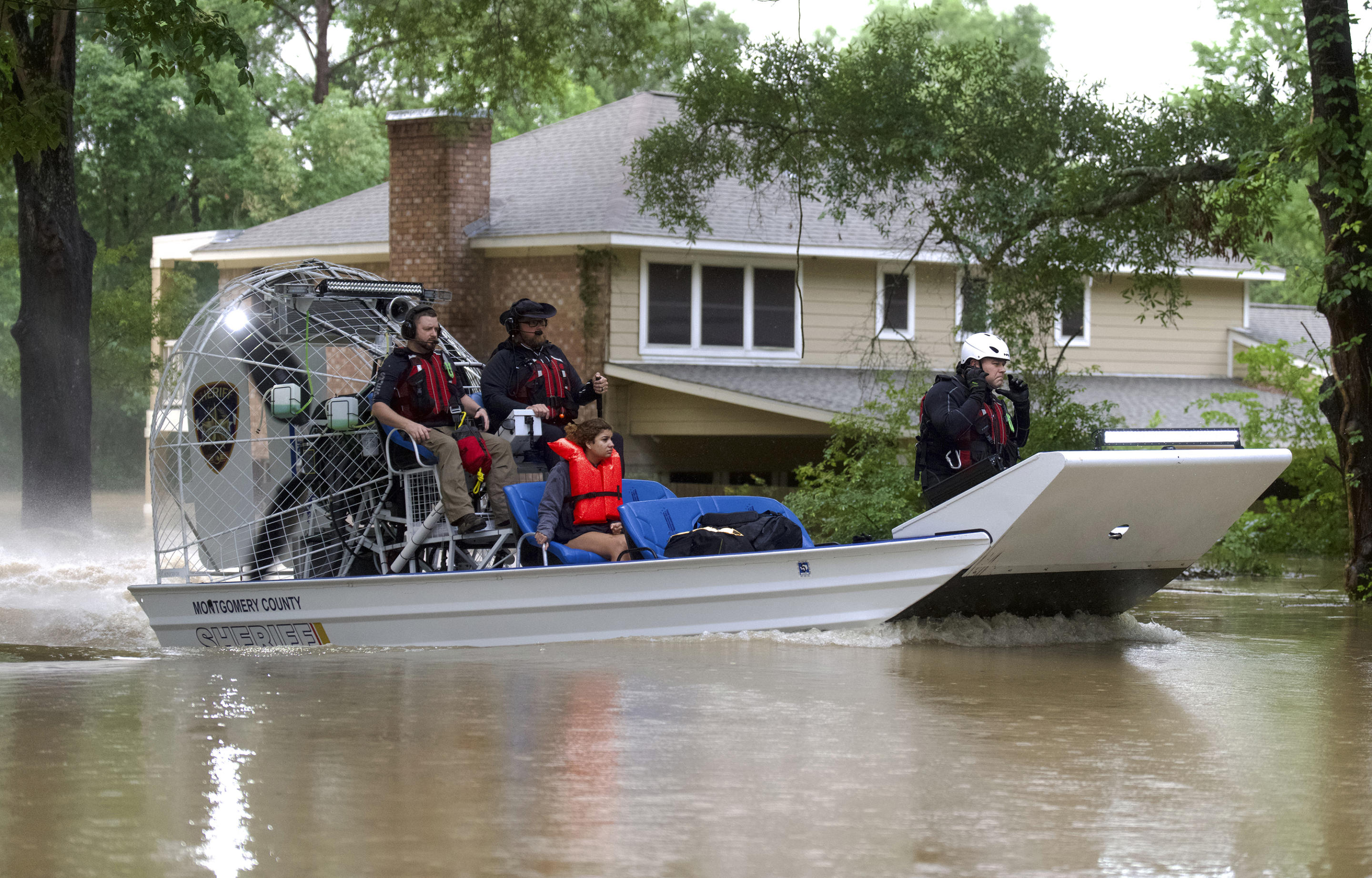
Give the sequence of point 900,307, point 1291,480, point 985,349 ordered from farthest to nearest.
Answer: point 900,307, point 1291,480, point 985,349

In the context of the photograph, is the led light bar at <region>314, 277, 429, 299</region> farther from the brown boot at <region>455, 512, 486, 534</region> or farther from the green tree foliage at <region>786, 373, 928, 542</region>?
the green tree foliage at <region>786, 373, 928, 542</region>

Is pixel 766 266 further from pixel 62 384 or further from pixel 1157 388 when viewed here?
pixel 62 384

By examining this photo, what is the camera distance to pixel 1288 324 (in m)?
31.0

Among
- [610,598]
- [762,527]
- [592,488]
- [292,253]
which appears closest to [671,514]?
[592,488]

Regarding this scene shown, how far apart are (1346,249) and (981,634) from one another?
19.1ft

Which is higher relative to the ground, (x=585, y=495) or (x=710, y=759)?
(x=585, y=495)

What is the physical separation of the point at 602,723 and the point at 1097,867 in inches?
113

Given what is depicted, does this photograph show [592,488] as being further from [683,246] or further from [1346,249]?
[683,246]

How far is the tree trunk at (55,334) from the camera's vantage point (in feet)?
61.5

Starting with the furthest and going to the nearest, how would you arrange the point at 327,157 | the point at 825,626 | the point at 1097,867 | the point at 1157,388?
the point at 327,157, the point at 1157,388, the point at 825,626, the point at 1097,867

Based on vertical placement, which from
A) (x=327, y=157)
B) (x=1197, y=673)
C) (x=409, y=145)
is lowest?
(x=1197, y=673)

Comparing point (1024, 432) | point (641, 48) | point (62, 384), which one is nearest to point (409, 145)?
point (641, 48)

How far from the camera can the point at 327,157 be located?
129 ft

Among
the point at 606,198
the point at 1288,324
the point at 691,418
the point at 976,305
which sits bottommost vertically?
the point at 691,418
